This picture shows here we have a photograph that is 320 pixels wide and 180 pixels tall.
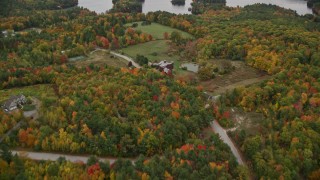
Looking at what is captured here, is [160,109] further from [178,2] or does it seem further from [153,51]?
[178,2]

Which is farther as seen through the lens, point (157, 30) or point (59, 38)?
point (157, 30)

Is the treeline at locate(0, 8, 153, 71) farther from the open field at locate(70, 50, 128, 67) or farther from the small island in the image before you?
the small island

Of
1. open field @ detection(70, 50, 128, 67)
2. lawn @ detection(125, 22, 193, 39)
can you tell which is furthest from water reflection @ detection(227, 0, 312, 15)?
open field @ detection(70, 50, 128, 67)

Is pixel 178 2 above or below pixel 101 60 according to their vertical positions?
above

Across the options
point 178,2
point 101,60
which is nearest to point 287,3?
point 178,2

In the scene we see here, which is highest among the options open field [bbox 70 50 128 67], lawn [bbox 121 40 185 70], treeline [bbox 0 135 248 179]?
lawn [bbox 121 40 185 70]

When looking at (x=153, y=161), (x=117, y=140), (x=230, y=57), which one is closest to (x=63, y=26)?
(x=230, y=57)
